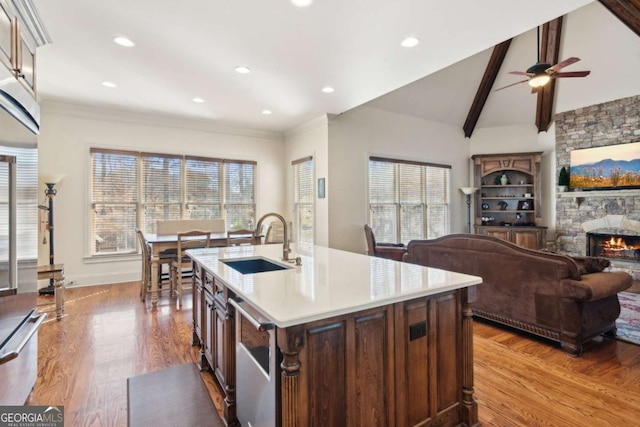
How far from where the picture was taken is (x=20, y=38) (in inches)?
76.9

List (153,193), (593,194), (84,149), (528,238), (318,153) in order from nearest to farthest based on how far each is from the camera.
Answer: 1. (84,149)
2. (153,193)
3. (318,153)
4. (593,194)
5. (528,238)

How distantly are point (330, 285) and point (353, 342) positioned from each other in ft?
1.09

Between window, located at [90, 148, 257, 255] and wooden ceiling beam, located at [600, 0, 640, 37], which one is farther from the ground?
wooden ceiling beam, located at [600, 0, 640, 37]

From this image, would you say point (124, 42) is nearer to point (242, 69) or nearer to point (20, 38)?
point (242, 69)

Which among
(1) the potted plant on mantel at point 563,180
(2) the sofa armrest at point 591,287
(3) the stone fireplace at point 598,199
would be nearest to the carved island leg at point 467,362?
(2) the sofa armrest at point 591,287

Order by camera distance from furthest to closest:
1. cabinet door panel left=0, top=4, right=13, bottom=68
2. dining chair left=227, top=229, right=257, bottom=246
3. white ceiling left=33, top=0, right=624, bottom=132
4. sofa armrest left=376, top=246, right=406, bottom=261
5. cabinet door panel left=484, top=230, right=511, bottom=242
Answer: cabinet door panel left=484, top=230, right=511, bottom=242 < sofa armrest left=376, top=246, right=406, bottom=261 < dining chair left=227, top=229, right=257, bottom=246 < white ceiling left=33, top=0, right=624, bottom=132 < cabinet door panel left=0, top=4, right=13, bottom=68

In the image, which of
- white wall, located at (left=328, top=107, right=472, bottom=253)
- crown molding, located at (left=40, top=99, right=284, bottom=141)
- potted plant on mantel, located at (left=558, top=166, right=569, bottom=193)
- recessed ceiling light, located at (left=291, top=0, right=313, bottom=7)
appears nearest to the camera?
recessed ceiling light, located at (left=291, top=0, right=313, bottom=7)

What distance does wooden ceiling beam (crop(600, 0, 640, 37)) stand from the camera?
4.41 meters

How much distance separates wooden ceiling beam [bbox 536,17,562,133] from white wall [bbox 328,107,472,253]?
2287 mm

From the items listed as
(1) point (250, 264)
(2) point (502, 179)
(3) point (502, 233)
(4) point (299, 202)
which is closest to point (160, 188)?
(4) point (299, 202)

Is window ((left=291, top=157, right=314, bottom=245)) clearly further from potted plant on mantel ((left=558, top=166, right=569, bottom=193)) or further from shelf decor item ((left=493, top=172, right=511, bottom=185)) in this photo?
potted plant on mantel ((left=558, top=166, right=569, bottom=193))

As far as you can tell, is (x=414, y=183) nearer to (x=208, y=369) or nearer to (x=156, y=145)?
(x=156, y=145)

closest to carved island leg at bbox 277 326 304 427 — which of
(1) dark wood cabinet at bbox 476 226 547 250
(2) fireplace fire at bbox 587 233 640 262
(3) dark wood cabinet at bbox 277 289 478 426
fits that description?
(3) dark wood cabinet at bbox 277 289 478 426

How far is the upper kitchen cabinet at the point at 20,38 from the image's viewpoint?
1725mm
